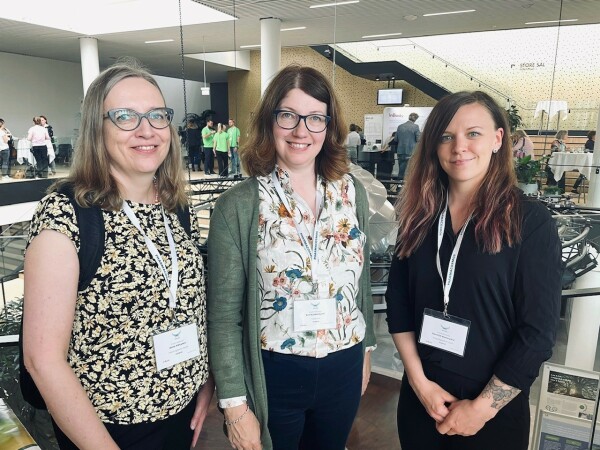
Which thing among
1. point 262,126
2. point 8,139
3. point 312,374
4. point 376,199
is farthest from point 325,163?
point 8,139

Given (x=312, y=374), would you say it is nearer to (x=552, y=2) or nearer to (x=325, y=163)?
(x=325, y=163)

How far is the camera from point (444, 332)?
135 centimetres

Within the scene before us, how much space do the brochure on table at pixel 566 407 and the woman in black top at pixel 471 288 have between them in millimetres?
492

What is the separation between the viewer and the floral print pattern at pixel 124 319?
110 cm

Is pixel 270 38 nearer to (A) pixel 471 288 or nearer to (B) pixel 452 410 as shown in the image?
(A) pixel 471 288

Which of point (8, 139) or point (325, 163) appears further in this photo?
point (8, 139)

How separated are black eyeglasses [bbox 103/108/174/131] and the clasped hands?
1147 mm

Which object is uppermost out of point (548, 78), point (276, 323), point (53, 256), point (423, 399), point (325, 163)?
point (548, 78)

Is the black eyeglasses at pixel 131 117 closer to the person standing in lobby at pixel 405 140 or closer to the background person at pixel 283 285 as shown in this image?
the background person at pixel 283 285

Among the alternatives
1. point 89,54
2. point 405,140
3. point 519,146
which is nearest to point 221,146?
point 89,54

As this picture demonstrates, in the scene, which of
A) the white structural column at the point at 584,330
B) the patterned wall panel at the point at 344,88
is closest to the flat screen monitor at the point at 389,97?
the patterned wall panel at the point at 344,88

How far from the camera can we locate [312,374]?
4.46 feet

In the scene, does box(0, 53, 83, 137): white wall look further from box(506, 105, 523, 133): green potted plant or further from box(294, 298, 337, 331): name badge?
box(294, 298, 337, 331): name badge

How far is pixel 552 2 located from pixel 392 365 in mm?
8483
